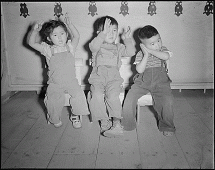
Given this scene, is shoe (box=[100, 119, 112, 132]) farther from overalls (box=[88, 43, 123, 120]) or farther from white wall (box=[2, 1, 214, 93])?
white wall (box=[2, 1, 214, 93])

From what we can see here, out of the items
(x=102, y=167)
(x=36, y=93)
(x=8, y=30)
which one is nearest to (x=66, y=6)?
(x=8, y=30)

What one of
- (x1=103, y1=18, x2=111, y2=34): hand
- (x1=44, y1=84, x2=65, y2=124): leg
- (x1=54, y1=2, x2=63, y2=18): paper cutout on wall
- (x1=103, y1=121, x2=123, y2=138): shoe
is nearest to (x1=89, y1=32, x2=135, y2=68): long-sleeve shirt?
(x1=103, y1=18, x2=111, y2=34): hand

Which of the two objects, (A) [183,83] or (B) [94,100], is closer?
(B) [94,100]

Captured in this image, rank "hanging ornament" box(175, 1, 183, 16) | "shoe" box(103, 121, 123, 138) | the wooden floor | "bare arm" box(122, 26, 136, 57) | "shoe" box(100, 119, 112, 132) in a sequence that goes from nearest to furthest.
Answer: the wooden floor, "shoe" box(103, 121, 123, 138), "shoe" box(100, 119, 112, 132), "bare arm" box(122, 26, 136, 57), "hanging ornament" box(175, 1, 183, 16)

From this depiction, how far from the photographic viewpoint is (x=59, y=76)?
67.6 inches

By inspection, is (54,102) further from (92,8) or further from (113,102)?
(92,8)

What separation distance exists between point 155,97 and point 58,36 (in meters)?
0.81

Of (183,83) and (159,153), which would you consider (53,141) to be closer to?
(159,153)

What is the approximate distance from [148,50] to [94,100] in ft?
1.65

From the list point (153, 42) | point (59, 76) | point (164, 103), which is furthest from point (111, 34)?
point (164, 103)

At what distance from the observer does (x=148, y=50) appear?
162cm

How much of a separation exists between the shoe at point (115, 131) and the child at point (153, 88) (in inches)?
3.3

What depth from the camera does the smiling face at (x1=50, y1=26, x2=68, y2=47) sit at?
5.59 ft

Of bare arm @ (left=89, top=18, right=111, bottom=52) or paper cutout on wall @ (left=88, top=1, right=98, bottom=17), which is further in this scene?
paper cutout on wall @ (left=88, top=1, right=98, bottom=17)
